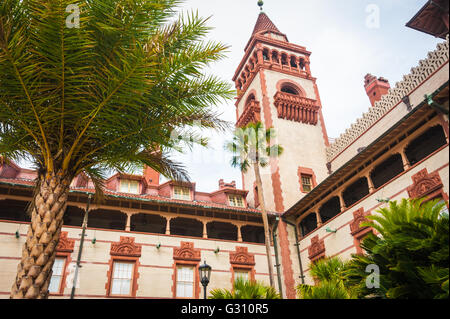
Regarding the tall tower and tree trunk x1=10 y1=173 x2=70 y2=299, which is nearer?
tree trunk x1=10 y1=173 x2=70 y2=299

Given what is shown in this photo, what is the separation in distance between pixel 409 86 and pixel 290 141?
10.3 m

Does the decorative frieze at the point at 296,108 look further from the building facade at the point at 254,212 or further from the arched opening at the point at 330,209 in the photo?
the arched opening at the point at 330,209

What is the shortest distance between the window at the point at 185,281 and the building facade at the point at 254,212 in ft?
0.19

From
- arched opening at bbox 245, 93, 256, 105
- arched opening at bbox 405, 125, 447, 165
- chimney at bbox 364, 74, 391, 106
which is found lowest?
arched opening at bbox 405, 125, 447, 165

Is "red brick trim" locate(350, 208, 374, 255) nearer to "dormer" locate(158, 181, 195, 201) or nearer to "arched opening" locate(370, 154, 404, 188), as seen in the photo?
"arched opening" locate(370, 154, 404, 188)

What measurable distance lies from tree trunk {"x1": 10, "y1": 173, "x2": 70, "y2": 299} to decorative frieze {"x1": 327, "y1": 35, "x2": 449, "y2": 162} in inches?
586

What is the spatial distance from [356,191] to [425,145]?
535cm

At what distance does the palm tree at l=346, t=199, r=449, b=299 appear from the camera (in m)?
4.82

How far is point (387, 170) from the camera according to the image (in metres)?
18.9

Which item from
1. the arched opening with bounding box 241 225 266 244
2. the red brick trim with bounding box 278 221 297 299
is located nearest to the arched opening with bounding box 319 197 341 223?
the red brick trim with bounding box 278 221 297 299
